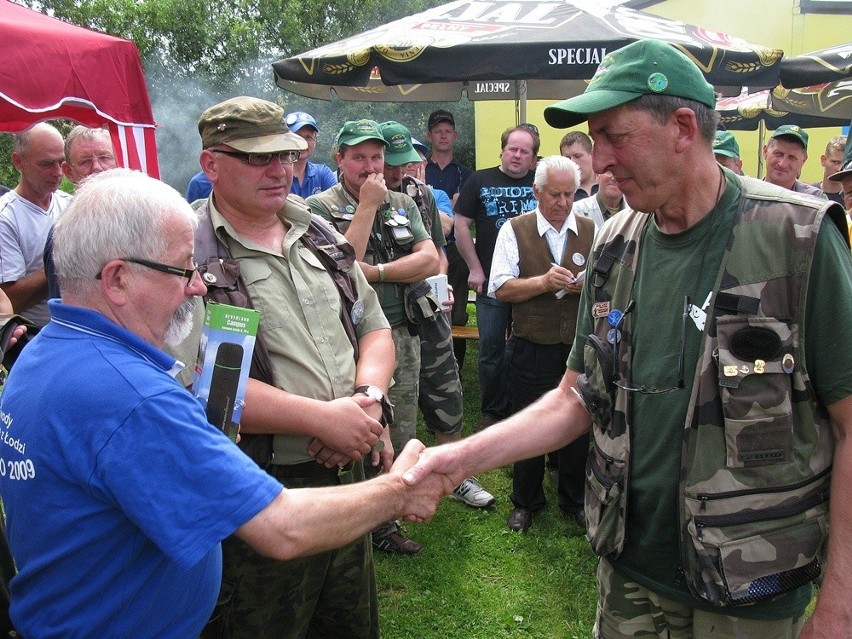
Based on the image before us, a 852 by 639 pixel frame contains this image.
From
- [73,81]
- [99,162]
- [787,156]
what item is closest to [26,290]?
[99,162]

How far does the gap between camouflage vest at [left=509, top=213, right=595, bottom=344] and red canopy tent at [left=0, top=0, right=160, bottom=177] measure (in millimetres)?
2554

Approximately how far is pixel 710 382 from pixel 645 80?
0.81 m

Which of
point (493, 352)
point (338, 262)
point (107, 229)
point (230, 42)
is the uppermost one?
point (230, 42)

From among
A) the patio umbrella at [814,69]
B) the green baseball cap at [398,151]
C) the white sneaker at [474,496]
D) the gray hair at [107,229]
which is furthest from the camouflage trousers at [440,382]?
the patio umbrella at [814,69]

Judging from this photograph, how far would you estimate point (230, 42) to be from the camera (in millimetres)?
20844

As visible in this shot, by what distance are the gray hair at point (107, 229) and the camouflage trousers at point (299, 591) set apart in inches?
46.2

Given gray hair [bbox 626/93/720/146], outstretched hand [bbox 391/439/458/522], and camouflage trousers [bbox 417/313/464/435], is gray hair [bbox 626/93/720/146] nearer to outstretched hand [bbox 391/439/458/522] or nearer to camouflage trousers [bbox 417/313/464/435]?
outstretched hand [bbox 391/439/458/522]

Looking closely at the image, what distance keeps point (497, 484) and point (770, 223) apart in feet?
12.5

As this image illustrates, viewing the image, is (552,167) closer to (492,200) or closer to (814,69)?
(492,200)

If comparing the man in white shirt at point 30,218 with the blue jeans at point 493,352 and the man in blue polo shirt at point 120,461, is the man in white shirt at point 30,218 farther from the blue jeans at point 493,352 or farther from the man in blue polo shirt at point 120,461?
the blue jeans at point 493,352

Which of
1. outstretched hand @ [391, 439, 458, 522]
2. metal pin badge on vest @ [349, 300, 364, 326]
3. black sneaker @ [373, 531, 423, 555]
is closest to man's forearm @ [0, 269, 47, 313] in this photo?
metal pin badge on vest @ [349, 300, 364, 326]

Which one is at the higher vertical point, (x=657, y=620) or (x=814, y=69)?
(x=814, y=69)

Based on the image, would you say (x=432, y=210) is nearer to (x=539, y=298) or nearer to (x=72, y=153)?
(x=539, y=298)

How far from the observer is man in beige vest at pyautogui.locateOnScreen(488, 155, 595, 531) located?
466 cm
